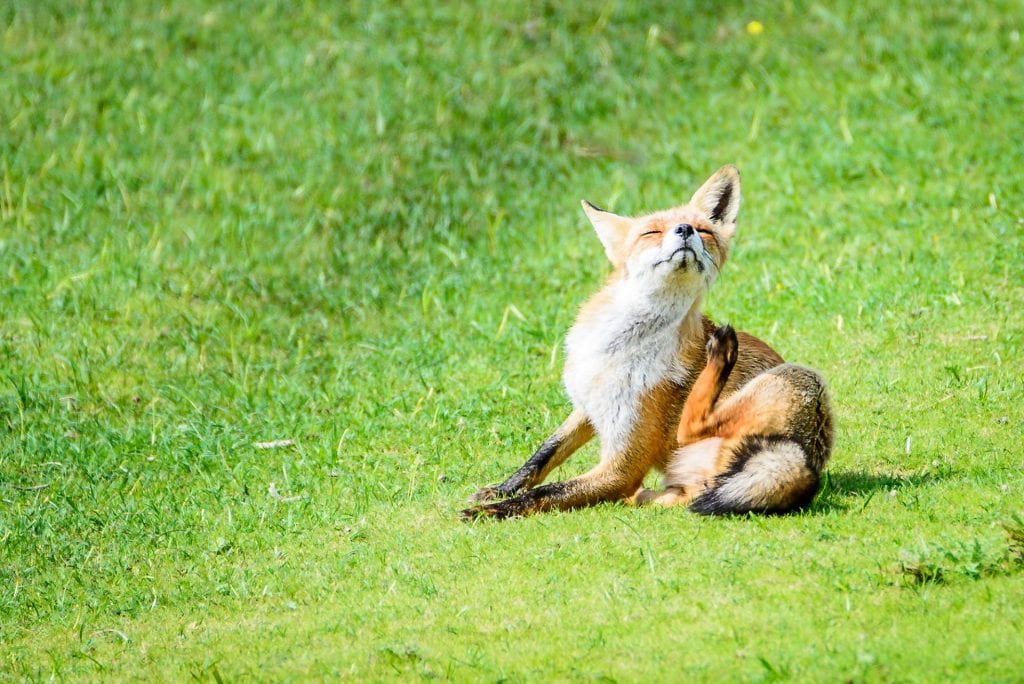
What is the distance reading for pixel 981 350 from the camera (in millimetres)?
8508

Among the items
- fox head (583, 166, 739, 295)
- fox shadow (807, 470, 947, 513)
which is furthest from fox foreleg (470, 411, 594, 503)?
fox shadow (807, 470, 947, 513)

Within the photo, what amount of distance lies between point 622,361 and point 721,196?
1.25 metres

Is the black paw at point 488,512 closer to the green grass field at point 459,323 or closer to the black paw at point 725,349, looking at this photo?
the green grass field at point 459,323

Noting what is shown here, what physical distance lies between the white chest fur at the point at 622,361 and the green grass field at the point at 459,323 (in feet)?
1.99

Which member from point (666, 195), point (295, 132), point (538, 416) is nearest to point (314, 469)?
point (538, 416)

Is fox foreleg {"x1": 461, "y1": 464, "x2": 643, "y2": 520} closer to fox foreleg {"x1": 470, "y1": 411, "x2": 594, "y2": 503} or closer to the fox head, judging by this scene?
fox foreleg {"x1": 470, "y1": 411, "x2": 594, "y2": 503}

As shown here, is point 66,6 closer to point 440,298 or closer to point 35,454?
point 440,298

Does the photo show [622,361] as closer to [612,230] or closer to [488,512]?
[612,230]

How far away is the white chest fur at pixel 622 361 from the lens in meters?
6.68

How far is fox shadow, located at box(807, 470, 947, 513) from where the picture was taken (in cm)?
622

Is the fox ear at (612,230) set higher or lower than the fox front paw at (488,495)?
higher

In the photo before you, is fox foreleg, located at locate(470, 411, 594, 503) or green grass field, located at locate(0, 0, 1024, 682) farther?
fox foreleg, located at locate(470, 411, 594, 503)

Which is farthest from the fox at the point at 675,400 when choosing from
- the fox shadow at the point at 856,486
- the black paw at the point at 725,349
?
the fox shadow at the point at 856,486

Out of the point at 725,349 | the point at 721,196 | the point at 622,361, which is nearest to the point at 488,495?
the point at 622,361
